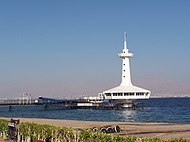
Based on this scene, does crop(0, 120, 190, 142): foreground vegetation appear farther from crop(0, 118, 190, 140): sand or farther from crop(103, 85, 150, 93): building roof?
crop(103, 85, 150, 93): building roof

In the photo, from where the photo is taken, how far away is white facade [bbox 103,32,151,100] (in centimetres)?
13227

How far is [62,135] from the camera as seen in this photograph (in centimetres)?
2509

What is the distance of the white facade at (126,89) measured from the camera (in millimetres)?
132275

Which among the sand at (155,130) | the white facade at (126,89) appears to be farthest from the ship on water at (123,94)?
the sand at (155,130)

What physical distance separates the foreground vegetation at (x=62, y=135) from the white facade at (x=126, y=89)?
336 ft

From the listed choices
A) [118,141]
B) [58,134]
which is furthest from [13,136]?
[118,141]

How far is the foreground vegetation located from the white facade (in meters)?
103

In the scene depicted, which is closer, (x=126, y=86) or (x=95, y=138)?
(x=95, y=138)

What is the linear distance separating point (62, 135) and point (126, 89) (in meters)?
110

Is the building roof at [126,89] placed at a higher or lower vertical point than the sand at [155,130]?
higher

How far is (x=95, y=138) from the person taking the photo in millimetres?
22375

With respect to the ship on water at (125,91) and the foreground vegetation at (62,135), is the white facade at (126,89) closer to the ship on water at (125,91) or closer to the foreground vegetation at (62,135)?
the ship on water at (125,91)

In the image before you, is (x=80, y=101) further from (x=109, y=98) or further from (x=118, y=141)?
(x=118, y=141)

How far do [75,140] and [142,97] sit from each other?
365ft
